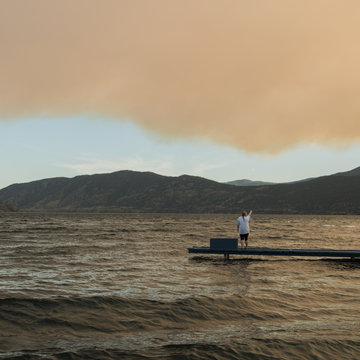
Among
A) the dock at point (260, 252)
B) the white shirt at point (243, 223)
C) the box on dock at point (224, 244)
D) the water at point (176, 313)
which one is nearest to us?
the water at point (176, 313)

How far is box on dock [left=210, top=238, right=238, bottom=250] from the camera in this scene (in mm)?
24806

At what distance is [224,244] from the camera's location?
989 inches

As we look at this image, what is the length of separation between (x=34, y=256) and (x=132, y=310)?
54.1 ft

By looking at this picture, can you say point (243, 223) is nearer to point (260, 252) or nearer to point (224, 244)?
point (224, 244)

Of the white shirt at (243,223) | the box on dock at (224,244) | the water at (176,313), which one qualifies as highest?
the white shirt at (243,223)

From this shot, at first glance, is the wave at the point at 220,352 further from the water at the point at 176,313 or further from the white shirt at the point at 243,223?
the white shirt at the point at 243,223

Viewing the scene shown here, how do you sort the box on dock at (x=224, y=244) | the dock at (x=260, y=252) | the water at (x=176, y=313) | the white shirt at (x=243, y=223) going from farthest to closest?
1. the box on dock at (x=224, y=244)
2. the dock at (x=260, y=252)
3. the white shirt at (x=243, y=223)
4. the water at (x=176, y=313)

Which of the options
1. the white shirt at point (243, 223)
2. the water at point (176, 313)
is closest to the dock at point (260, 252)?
the white shirt at point (243, 223)

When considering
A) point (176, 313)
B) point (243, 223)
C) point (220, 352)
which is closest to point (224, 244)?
point (243, 223)

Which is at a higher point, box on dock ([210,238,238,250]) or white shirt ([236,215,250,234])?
white shirt ([236,215,250,234])

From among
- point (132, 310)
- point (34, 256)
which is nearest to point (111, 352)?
point (132, 310)

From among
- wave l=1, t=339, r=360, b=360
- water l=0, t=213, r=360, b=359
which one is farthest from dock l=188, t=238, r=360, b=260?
wave l=1, t=339, r=360, b=360

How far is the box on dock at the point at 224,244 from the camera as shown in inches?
977

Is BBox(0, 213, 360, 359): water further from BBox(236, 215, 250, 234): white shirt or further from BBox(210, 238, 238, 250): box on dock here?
BBox(210, 238, 238, 250): box on dock
